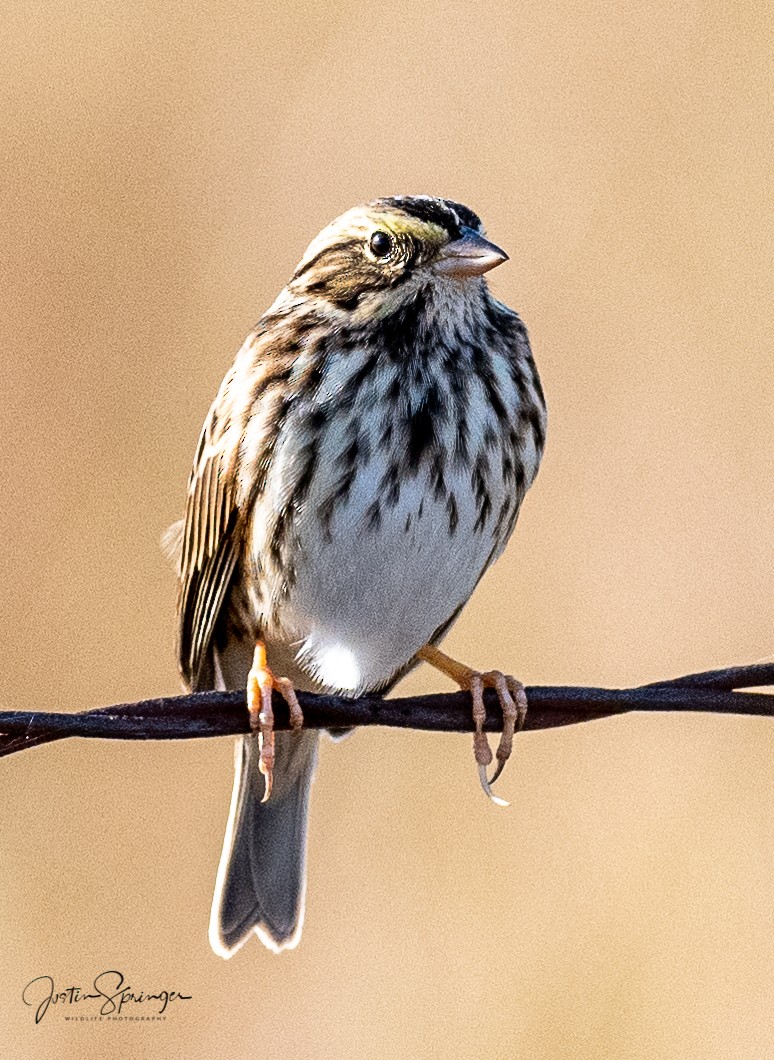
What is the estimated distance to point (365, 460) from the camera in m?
3.88

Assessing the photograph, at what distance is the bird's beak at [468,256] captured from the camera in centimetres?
395

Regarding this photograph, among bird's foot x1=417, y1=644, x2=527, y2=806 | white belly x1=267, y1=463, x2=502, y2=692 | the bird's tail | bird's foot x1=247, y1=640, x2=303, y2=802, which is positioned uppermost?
white belly x1=267, y1=463, x2=502, y2=692

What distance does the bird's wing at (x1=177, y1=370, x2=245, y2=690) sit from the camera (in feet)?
13.3

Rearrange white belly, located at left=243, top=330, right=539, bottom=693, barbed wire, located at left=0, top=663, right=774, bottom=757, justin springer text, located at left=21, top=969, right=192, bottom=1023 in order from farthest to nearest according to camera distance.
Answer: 1. justin springer text, located at left=21, top=969, right=192, bottom=1023
2. white belly, located at left=243, top=330, right=539, bottom=693
3. barbed wire, located at left=0, top=663, right=774, bottom=757

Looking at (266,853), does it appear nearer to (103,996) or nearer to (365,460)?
(103,996)

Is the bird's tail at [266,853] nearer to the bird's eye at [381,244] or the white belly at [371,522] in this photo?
the white belly at [371,522]

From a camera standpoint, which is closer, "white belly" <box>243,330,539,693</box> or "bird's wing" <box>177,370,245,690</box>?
"white belly" <box>243,330,539,693</box>

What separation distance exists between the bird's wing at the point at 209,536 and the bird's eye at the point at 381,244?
15.9 inches

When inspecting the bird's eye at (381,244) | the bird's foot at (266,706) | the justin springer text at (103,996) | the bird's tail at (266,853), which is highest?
the bird's eye at (381,244)

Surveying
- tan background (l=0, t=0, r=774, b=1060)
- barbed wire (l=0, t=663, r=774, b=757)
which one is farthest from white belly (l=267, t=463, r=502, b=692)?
tan background (l=0, t=0, r=774, b=1060)

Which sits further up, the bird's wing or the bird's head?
the bird's head

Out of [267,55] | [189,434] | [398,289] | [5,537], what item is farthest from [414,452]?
[267,55]

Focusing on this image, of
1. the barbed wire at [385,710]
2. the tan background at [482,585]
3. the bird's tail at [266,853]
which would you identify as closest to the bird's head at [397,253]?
the bird's tail at [266,853]

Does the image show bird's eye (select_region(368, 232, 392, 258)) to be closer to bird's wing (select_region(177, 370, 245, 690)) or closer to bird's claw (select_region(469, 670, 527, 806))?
bird's wing (select_region(177, 370, 245, 690))
